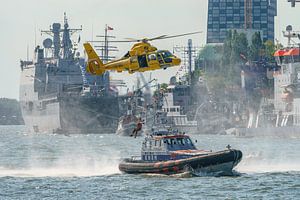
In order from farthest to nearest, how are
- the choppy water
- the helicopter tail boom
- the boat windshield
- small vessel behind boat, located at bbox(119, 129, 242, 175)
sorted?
the helicopter tail boom → the boat windshield → small vessel behind boat, located at bbox(119, 129, 242, 175) → the choppy water

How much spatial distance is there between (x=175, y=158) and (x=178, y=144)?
1.67 m

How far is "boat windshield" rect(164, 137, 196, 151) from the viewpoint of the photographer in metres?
76.2

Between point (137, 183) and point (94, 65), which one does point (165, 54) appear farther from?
point (137, 183)

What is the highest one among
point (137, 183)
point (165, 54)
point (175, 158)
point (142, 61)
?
point (165, 54)

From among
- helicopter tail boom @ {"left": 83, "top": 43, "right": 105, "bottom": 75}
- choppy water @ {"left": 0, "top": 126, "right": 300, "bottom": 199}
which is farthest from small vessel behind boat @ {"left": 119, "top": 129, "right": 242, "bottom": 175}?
helicopter tail boom @ {"left": 83, "top": 43, "right": 105, "bottom": 75}

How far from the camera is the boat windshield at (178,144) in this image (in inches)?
3000

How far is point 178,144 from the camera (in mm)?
76625

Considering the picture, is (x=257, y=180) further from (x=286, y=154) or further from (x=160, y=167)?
(x=286, y=154)

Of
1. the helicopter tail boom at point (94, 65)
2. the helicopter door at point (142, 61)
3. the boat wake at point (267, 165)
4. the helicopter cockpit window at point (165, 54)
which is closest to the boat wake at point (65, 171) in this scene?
the helicopter tail boom at point (94, 65)

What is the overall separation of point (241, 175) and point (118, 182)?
8.67 meters

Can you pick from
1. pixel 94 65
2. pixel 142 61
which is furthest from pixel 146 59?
pixel 94 65

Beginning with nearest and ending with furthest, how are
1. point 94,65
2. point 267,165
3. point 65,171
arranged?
point 65,171 < point 94,65 < point 267,165

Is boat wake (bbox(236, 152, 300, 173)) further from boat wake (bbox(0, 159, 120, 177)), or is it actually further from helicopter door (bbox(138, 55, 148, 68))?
helicopter door (bbox(138, 55, 148, 68))

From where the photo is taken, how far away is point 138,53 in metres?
80.8
